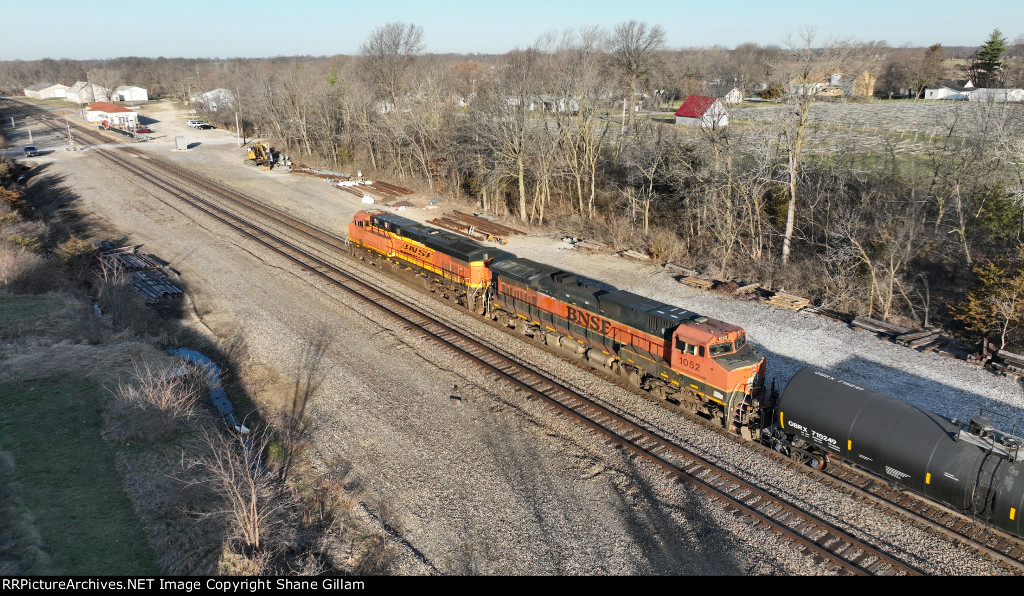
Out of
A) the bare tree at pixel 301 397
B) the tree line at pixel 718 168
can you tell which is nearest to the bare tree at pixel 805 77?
the tree line at pixel 718 168

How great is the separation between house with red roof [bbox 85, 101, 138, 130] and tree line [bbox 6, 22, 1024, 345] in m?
38.3

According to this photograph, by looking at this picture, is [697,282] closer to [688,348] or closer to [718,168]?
[718,168]

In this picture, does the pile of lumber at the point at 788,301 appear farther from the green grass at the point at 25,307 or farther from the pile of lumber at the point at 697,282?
the green grass at the point at 25,307

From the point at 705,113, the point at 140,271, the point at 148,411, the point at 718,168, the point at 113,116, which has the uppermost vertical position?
the point at 113,116

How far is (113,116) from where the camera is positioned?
95.9 metres

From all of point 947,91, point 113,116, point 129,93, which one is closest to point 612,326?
point 947,91

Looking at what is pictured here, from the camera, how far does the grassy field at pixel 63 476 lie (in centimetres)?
1263

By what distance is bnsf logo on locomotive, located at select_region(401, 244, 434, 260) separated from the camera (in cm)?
2867

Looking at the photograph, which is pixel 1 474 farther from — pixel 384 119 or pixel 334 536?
pixel 384 119

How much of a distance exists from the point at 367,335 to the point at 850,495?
1875cm

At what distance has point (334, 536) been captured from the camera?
14016 millimetres

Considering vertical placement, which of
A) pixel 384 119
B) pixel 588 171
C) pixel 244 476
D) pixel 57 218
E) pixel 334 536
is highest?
pixel 384 119

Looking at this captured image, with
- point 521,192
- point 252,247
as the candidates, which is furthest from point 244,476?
point 521,192

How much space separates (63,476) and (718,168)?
3226 cm
